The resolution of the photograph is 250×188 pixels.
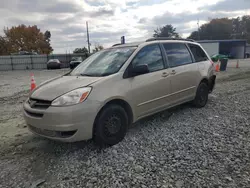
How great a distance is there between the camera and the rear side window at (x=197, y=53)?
529 cm

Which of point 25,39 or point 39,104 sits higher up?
point 25,39

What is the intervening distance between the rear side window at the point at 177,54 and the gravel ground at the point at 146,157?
4.22 ft

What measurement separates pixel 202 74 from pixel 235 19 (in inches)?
3766

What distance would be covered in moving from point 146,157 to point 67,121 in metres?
1.27

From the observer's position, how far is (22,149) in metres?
3.59

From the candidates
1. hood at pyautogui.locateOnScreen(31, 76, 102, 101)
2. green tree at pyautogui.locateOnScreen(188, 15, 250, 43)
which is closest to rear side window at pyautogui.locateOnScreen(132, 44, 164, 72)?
hood at pyautogui.locateOnScreen(31, 76, 102, 101)

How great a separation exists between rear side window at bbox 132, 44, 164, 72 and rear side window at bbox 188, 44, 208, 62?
4.57 feet

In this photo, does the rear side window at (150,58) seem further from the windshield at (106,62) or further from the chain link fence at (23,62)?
the chain link fence at (23,62)

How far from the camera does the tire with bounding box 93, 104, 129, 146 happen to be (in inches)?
127

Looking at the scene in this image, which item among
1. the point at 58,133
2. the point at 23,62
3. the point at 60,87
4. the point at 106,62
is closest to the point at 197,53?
the point at 106,62

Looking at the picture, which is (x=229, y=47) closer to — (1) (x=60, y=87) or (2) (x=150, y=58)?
(2) (x=150, y=58)

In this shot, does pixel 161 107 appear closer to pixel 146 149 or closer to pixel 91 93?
pixel 146 149

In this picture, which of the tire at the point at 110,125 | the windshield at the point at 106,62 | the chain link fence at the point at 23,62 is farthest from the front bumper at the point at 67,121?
the chain link fence at the point at 23,62

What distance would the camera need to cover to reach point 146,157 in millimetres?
3121
